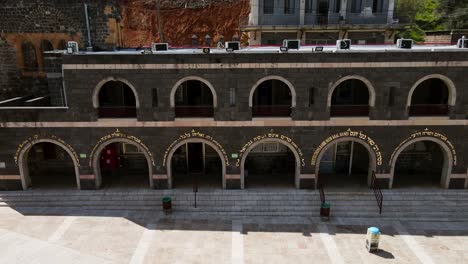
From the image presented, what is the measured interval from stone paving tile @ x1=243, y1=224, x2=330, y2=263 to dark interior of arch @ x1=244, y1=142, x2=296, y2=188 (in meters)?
5.13

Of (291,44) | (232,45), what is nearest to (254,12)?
(291,44)

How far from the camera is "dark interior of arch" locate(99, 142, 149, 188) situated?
2398 centimetres

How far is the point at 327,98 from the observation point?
66.9 feet

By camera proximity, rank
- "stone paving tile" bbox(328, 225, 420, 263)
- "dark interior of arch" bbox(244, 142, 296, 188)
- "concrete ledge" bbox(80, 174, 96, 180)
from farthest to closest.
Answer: "dark interior of arch" bbox(244, 142, 296, 188), "concrete ledge" bbox(80, 174, 96, 180), "stone paving tile" bbox(328, 225, 420, 263)

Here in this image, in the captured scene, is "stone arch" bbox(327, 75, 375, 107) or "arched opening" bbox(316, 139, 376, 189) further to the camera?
"arched opening" bbox(316, 139, 376, 189)

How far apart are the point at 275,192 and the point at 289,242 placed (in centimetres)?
424

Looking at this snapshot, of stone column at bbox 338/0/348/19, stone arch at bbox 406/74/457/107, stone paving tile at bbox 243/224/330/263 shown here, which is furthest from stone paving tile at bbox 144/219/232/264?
stone column at bbox 338/0/348/19

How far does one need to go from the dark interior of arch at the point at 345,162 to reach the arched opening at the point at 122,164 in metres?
12.5

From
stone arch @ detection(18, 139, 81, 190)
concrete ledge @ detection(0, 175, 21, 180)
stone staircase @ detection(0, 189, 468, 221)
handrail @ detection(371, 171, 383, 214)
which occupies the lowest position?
stone staircase @ detection(0, 189, 468, 221)

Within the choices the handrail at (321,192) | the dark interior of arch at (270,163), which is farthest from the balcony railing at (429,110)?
the dark interior of arch at (270,163)

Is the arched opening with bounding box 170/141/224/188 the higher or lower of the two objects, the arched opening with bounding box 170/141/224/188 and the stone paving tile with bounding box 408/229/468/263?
the higher

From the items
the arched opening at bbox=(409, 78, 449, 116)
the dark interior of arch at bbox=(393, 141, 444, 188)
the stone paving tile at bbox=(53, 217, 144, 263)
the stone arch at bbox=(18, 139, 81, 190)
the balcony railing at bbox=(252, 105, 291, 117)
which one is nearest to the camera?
the stone paving tile at bbox=(53, 217, 144, 263)

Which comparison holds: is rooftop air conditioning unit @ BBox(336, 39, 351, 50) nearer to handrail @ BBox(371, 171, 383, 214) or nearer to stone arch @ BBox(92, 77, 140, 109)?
handrail @ BBox(371, 171, 383, 214)

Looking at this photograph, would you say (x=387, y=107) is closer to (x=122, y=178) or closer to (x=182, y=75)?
(x=182, y=75)
